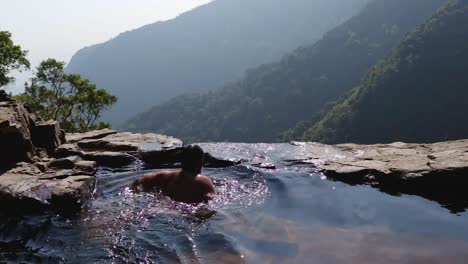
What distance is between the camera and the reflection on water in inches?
228

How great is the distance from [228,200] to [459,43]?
342 ft

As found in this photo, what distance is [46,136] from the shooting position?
1107cm

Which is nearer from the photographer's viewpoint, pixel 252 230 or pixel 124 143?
pixel 252 230

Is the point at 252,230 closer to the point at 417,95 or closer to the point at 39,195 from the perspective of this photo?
the point at 39,195

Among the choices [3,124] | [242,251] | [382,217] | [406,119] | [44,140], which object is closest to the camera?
[242,251]

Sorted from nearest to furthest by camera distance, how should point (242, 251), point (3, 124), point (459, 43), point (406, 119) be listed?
point (242, 251), point (3, 124), point (406, 119), point (459, 43)

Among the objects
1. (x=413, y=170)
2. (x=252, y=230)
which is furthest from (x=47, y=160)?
(x=413, y=170)

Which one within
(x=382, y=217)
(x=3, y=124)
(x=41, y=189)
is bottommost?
(x=382, y=217)

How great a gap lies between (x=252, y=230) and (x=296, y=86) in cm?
15179

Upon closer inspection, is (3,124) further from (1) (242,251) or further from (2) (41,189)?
(1) (242,251)

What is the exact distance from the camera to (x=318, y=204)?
8297mm

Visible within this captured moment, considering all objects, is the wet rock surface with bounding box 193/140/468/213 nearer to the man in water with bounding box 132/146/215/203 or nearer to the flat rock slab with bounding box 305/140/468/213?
the flat rock slab with bounding box 305/140/468/213

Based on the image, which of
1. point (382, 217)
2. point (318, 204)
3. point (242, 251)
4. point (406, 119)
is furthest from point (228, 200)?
point (406, 119)

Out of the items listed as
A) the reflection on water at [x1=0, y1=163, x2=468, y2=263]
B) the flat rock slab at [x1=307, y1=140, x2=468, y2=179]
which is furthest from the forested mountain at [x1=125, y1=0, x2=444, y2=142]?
the reflection on water at [x1=0, y1=163, x2=468, y2=263]
